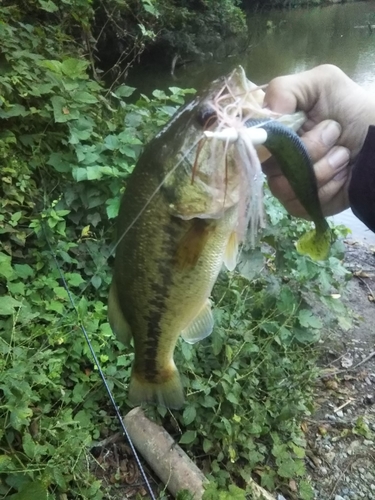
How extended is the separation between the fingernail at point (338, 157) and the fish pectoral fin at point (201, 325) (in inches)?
24.9

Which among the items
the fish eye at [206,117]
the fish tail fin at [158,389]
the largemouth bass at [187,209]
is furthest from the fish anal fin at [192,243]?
the fish tail fin at [158,389]

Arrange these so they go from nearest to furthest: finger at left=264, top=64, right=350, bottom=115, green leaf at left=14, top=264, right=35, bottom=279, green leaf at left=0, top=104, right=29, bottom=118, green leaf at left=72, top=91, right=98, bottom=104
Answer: finger at left=264, top=64, right=350, bottom=115 < green leaf at left=14, top=264, right=35, bottom=279 < green leaf at left=0, top=104, right=29, bottom=118 < green leaf at left=72, top=91, right=98, bottom=104

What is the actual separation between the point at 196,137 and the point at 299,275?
2449 millimetres

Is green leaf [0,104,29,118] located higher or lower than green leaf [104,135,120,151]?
higher

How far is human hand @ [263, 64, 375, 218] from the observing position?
1688mm

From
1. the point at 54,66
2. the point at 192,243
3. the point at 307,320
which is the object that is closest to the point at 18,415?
the point at 192,243

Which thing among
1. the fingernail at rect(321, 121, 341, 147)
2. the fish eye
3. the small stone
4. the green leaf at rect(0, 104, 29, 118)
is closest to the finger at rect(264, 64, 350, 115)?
the fingernail at rect(321, 121, 341, 147)

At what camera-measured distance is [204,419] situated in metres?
2.96

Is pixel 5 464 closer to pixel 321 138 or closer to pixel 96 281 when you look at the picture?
pixel 96 281

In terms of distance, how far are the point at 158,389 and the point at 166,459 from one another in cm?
110

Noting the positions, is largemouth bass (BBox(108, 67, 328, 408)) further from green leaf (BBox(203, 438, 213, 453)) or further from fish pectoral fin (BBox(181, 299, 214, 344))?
green leaf (BBox(203, 438, 213, 453))

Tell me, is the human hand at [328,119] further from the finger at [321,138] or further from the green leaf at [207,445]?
the green leaf at [207,445]

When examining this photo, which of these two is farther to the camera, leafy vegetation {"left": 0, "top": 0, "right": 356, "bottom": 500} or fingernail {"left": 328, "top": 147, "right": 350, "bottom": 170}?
leafy vegetation {"left": 0, "top": 0, "right": 356, "bottom": 500}

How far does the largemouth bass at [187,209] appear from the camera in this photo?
133cm
